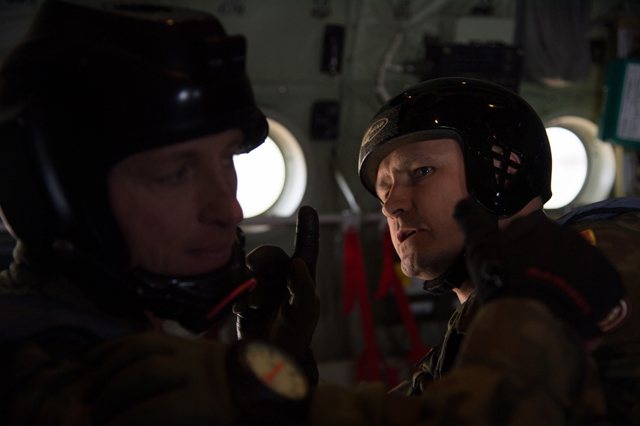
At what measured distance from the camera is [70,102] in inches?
27.1

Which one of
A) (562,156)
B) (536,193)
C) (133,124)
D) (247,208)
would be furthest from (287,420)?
(562,156)

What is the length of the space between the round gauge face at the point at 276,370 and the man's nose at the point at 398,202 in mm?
693

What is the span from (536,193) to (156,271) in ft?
3.48

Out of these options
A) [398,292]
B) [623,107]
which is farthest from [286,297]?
[623,107]

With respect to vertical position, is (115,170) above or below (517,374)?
above

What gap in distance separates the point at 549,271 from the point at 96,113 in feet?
2.49

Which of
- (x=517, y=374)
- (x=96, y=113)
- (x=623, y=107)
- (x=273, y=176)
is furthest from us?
(x=623, y=107)

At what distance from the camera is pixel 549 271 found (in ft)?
1.98

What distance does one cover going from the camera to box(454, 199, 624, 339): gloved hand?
1.93 ft

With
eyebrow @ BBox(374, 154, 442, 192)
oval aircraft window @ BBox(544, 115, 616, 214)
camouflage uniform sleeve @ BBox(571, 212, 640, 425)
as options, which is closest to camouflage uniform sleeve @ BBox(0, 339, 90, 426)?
camouflage uniform sleeve @ BBox(571, 212, 640, 425)

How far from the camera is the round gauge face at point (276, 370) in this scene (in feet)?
1.81

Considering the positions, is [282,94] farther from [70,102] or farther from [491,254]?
[491,254]

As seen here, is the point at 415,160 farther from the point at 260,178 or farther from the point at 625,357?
the point at 260,178

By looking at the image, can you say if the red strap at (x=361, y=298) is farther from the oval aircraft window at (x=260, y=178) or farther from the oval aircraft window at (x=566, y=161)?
the oval aircraft window at (x=566, y=161)
